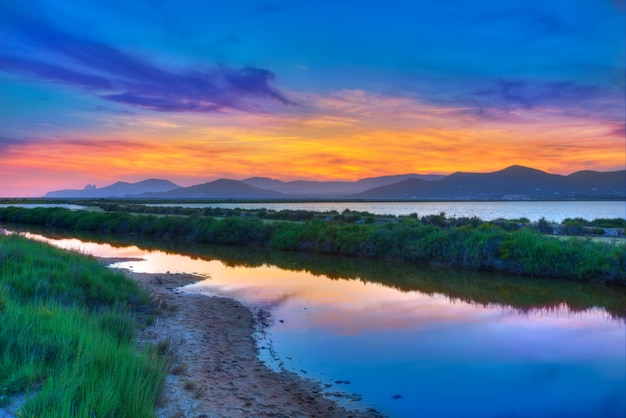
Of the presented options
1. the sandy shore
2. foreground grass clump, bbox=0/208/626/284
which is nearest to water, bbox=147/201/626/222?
foreground grass clump, bbox=0/208/626/284

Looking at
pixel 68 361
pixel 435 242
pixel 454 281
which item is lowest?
pixel 454 281

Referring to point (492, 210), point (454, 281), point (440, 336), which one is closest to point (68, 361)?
point (440, 336)

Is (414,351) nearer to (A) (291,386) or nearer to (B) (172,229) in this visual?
(A) (291,386)

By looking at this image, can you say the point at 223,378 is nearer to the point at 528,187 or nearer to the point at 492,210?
the point at 492,210

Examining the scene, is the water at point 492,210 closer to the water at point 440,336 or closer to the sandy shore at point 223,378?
the water at point 440,336

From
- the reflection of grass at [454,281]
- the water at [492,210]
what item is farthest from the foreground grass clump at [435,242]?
the water at [492,210]

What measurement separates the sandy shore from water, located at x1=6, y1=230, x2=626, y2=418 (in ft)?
1.47

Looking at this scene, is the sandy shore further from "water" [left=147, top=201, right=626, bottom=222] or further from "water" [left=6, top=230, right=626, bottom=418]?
"water" [left=147, top=201, right=626, bottom=222]

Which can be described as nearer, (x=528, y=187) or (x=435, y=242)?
(x=435, y=242)

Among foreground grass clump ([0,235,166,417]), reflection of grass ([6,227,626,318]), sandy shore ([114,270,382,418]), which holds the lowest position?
reflection of grass ([6,227,626,318])

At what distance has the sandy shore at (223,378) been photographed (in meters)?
5.50

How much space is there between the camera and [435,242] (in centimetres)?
2123

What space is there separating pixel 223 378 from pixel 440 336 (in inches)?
217

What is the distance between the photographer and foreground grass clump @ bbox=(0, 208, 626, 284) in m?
17.1
